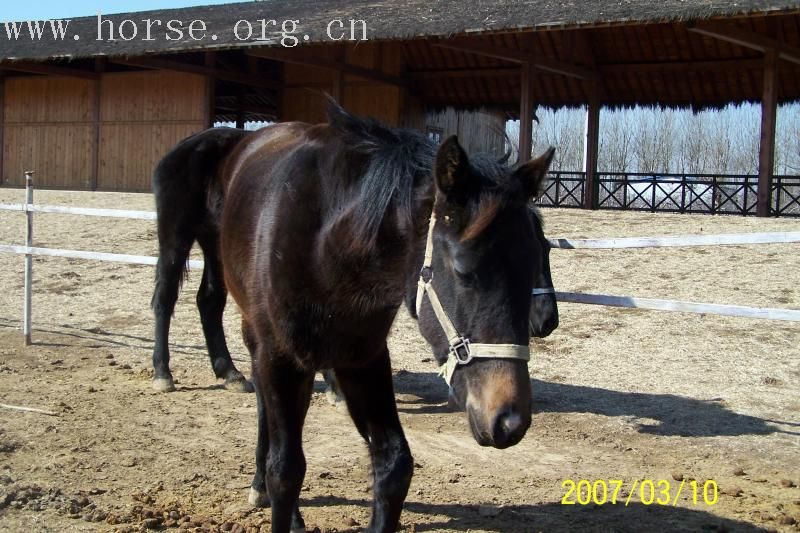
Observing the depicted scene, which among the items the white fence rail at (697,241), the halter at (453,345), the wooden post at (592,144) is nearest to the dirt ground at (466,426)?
the white fence rail at (697,241)

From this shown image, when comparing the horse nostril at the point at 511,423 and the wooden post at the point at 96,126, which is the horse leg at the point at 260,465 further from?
the wooden post at the point at 96,126

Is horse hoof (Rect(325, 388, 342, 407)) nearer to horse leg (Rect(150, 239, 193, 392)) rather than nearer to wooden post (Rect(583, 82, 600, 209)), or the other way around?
horse leg (Rect(150, 239, 193, 392))

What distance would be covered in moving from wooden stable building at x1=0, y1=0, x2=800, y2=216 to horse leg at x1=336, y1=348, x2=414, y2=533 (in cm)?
1078

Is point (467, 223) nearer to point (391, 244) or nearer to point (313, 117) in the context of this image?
point (391, 244)

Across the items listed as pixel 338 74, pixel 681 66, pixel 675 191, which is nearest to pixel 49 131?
pixel 338 74

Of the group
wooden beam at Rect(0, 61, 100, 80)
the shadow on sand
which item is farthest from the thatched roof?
the shadow on sand

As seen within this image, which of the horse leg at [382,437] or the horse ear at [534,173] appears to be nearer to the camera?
the horse ear at [534,173]

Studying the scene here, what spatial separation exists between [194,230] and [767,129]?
1086 centimetres

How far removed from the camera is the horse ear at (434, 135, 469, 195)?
220cm

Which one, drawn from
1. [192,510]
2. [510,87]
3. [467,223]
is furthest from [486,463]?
[510,87]

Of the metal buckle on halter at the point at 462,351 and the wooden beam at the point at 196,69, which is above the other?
the wooden beam at the point at 196,69

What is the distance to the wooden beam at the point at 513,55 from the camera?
13877 mm

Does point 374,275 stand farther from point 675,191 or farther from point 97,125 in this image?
point 675,191

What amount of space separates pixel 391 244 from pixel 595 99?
53.7ft
